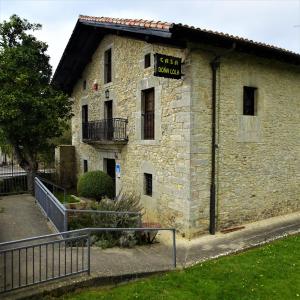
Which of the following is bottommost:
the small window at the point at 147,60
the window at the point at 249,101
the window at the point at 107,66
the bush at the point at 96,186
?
the bush at the point at 96,186

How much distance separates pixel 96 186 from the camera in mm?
13273

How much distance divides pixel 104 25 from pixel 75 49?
4064 millimetres

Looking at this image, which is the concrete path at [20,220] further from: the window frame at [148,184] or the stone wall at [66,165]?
the stone wall at [66,165]

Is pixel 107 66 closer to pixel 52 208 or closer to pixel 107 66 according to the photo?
pixel 107 66

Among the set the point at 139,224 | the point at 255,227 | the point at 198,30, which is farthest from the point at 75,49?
the point at 255,227

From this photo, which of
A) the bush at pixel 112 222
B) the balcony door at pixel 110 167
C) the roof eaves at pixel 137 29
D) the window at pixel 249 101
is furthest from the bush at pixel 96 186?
the window at pixel 249 101

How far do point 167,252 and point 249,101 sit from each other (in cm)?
564

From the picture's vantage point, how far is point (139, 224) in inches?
364

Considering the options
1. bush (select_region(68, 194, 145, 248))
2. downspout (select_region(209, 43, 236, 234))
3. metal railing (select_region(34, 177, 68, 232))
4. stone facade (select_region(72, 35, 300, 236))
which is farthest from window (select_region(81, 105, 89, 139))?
downspout (select_region(209, 43, 236, 234))

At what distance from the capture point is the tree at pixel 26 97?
13500mm

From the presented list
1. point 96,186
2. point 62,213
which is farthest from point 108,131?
point 62,213

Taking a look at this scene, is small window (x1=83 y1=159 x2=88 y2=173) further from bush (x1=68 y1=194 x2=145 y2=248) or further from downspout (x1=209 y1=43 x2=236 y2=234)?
downspout (x1=209 y1=43 x2=236 y2=234)

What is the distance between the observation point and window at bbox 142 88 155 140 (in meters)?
11.6

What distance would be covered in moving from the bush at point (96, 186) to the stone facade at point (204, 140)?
1.42 feet
